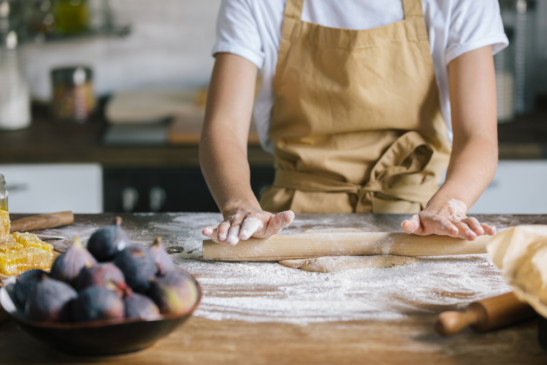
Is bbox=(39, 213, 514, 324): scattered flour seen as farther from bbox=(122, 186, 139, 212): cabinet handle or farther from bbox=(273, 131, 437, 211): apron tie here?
bbox=(122, 186, 139, 212): cabinet handle

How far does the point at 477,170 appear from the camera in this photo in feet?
4.57

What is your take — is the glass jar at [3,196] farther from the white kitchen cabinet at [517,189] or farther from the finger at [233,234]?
the white kitchen cabinet at [517,189]

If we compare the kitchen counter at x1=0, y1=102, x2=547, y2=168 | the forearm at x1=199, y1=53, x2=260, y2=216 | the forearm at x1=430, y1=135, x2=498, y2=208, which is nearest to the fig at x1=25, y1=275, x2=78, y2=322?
the forearm at x1=199, y1=53, x2=260, y2=216

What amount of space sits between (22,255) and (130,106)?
1.58 meters

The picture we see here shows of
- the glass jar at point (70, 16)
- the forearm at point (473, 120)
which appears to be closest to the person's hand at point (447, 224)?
the forearm at point (473, 120)

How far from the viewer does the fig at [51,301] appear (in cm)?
75

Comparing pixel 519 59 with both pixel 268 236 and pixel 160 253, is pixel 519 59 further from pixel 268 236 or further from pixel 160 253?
pixel 160 253

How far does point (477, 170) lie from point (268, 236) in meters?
0.48

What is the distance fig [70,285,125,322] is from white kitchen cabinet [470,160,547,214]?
1.78m

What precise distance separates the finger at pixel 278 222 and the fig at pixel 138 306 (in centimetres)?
42

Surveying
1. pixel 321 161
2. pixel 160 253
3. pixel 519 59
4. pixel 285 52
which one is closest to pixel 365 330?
pixel 160 253

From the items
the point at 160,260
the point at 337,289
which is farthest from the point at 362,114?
the point at 160,260

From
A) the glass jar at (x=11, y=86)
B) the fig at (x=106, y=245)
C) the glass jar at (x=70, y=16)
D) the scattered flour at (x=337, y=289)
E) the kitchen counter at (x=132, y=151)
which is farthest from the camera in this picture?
the glass jar at (x=70, y=16)

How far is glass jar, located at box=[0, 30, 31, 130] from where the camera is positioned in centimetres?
250
